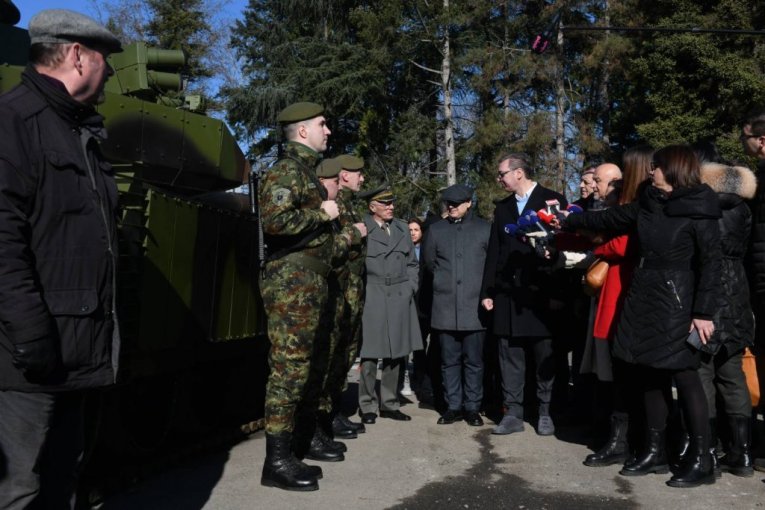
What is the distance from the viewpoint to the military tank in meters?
5.09

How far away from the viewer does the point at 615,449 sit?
233 inches

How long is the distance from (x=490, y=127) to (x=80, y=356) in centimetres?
2717

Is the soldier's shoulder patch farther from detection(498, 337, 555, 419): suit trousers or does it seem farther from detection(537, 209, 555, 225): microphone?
detection(498, 337, 555, 419): suit trousers

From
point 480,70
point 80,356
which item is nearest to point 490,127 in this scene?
point 480,70

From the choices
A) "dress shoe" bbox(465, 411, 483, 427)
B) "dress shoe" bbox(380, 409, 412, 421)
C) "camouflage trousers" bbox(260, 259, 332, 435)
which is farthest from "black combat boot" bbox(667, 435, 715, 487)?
"dress shoe" bbox(380, 409, 412, 421)

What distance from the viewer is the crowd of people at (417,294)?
2.97 m

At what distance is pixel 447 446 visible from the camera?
6625mm

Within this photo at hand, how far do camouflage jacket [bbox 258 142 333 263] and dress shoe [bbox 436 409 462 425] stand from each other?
2669 millimetres

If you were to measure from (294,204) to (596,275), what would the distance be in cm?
215

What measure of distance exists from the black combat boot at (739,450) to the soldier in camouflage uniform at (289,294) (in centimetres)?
260

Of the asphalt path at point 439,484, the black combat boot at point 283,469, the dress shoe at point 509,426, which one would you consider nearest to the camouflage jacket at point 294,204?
the black combat boot at point 283,469

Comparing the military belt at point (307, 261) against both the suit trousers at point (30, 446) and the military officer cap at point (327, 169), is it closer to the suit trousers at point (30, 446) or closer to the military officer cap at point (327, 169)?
the military officer cap at point (327, 169)

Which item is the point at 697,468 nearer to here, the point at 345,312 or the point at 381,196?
the point at 345,312

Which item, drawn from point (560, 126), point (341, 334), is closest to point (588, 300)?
point (341, 334)
